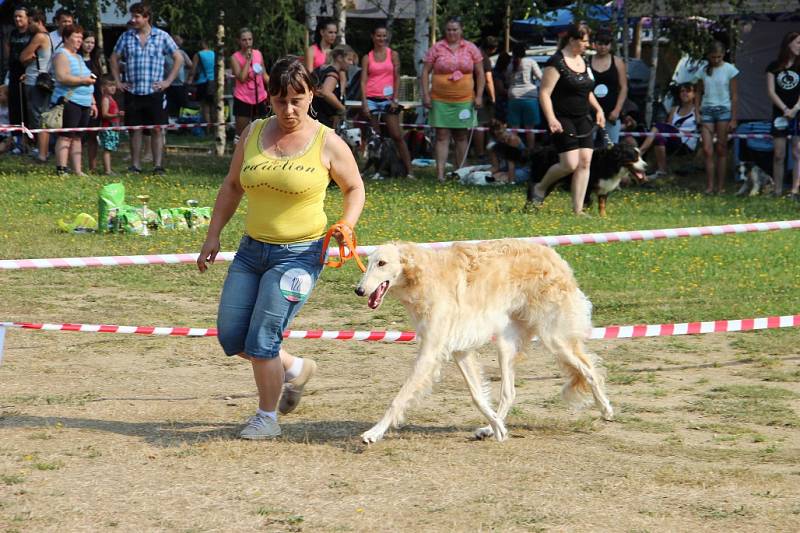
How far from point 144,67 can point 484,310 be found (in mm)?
11996

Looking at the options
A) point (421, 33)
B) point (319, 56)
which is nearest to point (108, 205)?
point (319, 56)

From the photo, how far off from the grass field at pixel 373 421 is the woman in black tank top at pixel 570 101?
185 centimetres

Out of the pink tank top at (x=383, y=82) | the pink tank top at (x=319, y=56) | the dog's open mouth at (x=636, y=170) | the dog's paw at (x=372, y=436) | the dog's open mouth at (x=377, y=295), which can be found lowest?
the dog's paw at (x=372, y=436)

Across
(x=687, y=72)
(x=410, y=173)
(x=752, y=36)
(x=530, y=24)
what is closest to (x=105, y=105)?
(x=410, y=173)

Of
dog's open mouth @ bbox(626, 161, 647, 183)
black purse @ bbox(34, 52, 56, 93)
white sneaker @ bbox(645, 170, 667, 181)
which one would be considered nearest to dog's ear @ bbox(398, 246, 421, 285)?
dog's open mouth @ bbox(626, 161, 647, 183)

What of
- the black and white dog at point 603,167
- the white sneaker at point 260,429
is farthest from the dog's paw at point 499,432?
the black and white dog at point 603,167

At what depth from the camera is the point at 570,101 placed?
12398 mm

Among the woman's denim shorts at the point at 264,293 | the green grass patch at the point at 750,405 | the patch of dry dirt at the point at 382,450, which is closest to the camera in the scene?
the patch of dry dirt at the point at 382,450

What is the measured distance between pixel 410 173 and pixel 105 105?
15.2ft

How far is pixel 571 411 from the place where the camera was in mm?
6324

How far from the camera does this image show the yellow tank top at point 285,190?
18.0ft

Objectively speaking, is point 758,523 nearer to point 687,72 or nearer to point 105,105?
point 105,105

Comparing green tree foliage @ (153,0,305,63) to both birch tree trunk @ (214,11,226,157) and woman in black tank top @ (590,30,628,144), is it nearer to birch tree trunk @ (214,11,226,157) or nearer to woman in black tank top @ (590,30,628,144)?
birch tree trunk @ (214,11,226,157)

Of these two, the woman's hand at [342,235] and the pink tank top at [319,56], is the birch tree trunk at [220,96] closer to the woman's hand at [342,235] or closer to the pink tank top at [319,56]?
the pink tank top at [319,56]
